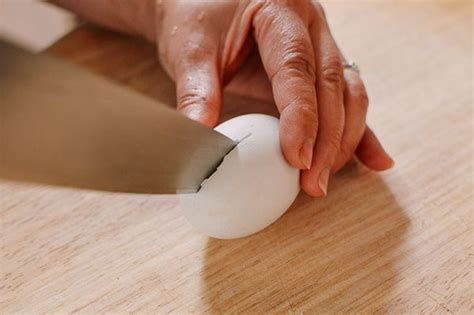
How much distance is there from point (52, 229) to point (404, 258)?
0.59m

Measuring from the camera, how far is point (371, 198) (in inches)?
37.7

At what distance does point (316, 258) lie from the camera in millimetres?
A: 879

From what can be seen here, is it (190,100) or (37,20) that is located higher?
(190,100)

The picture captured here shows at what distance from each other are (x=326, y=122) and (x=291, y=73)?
10 cm

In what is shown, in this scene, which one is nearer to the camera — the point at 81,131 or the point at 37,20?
the point at 81,131

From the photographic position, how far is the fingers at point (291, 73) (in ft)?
2.72

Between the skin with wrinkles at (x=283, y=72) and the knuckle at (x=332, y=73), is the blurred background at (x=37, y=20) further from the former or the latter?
the knuckle at (x=332, y=73)

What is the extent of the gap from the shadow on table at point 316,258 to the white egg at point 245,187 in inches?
2.3

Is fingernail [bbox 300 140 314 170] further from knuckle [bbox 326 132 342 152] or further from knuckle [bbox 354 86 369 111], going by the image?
knuckle [bbox 354 86 369 111]

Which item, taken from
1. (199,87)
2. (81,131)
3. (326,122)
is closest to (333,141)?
(326,122)

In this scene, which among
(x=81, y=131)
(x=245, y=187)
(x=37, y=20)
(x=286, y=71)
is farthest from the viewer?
(x=37, y=20)

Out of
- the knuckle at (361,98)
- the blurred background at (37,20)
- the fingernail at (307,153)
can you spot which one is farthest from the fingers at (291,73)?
the blurred background at (37,20)

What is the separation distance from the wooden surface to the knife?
221mm

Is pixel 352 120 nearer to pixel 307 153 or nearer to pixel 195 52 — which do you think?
pixel 307 153
